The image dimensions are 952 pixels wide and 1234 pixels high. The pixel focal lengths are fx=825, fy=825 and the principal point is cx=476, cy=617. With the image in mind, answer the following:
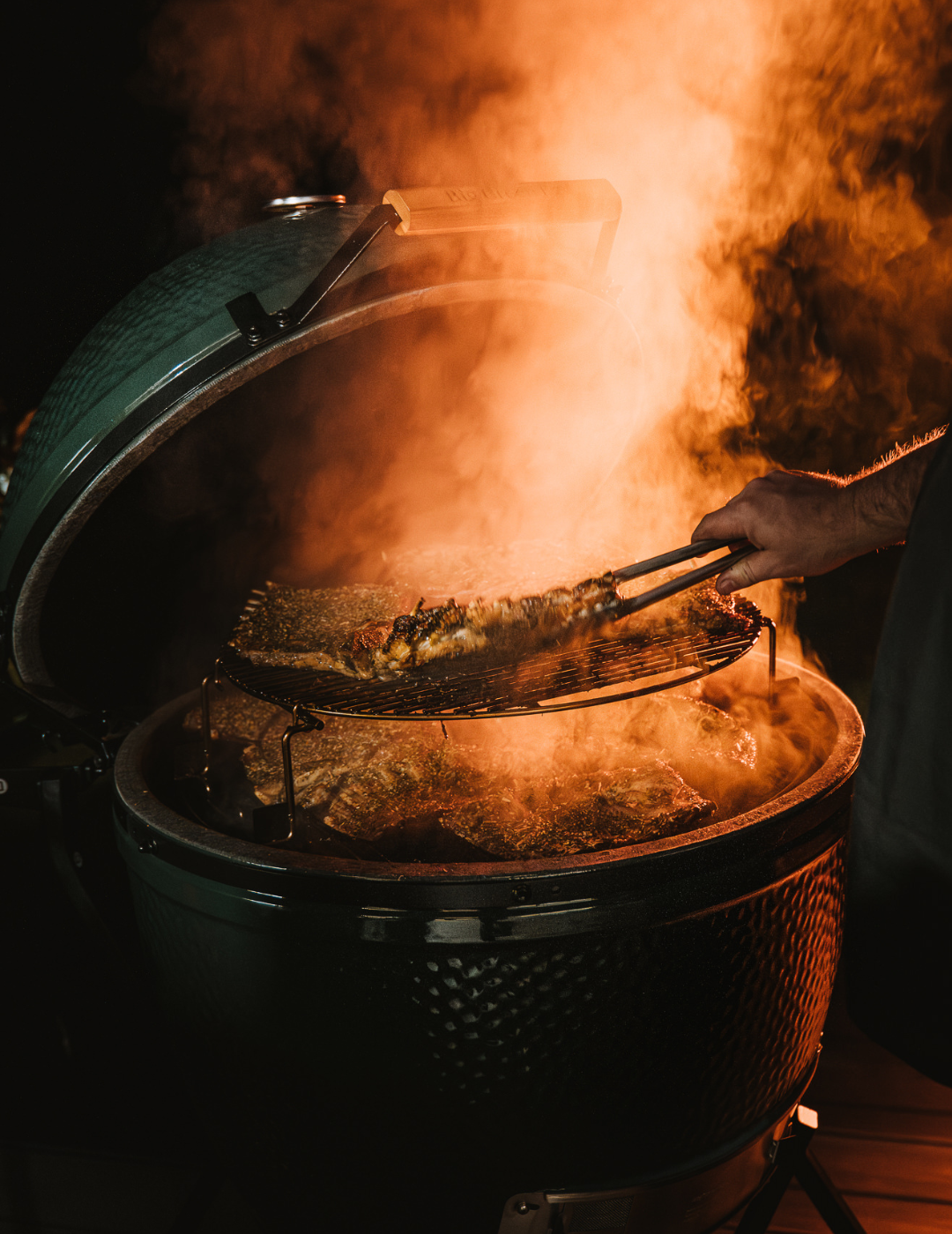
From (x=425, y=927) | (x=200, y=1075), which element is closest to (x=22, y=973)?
(x=200, y=1075)

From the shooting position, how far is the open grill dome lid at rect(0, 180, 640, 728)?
142cm

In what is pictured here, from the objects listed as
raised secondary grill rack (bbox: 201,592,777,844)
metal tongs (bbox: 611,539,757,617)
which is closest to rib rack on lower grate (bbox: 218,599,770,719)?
raised secondary grill rack (bbox: 201,592,777,844)

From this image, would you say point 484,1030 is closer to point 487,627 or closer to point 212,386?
point 487,627

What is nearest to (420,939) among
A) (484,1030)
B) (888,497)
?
(484,1030)

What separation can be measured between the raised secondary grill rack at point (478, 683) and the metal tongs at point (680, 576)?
110 mm

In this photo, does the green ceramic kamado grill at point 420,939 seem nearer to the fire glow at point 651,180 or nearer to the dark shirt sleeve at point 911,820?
the dark shirt sleeve at point 911,820

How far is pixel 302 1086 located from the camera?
1.41 meters

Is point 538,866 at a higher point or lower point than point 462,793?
higher

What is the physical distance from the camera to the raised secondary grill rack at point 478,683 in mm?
1362

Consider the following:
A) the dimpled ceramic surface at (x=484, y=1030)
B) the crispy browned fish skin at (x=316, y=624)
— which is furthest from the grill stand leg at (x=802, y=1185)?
the crispy browned fish skin at (x=316, y=624)

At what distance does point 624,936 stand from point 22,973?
195 centimetres

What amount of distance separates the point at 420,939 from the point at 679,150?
2801 millimetres

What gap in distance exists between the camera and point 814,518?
1.54m

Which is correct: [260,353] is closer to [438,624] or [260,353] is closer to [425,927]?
[438,624]
